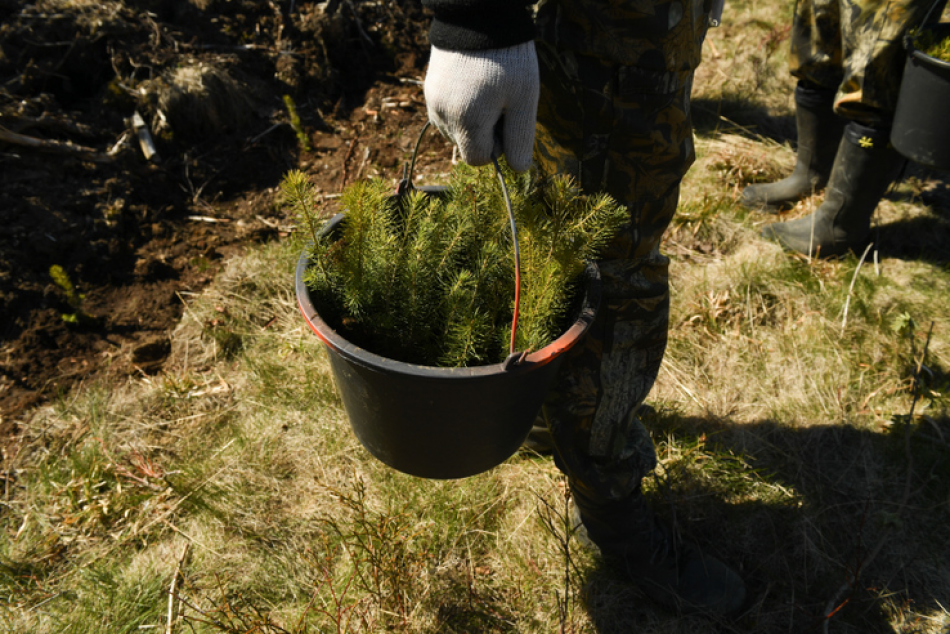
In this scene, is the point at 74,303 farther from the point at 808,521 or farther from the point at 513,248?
the point at 808,521

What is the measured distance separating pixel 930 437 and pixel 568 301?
→ 189cm

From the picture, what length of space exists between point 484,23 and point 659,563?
5.50 feet

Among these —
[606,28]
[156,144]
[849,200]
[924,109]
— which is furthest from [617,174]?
[156,144]

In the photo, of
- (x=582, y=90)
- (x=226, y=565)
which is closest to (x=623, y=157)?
(x=582, y=90)

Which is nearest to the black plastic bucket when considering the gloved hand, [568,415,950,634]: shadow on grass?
[568,415,950,634]: shadow on grass

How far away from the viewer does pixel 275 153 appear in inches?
140

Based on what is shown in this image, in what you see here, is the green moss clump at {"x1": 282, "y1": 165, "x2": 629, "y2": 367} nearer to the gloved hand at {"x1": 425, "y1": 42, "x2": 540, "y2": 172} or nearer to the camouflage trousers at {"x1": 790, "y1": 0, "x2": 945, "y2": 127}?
the gloved hand at {"x1": 425, "y1": 42, "x2": 540, "y2": 172}

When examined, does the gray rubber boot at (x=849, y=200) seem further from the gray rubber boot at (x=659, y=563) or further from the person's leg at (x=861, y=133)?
the gray rubber boot at (x=659, y=563)

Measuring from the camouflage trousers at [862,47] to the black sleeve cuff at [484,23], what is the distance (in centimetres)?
207

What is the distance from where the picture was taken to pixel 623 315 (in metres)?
1.65

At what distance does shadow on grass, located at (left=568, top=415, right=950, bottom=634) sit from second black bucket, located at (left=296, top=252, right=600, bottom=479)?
826mm

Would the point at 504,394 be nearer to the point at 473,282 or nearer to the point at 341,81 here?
the point at 473,282

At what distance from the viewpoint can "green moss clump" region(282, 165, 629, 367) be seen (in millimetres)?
1365

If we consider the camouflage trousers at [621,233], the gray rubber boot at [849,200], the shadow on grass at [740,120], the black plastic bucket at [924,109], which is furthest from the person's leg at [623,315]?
the shadow on grass at [740,120]
